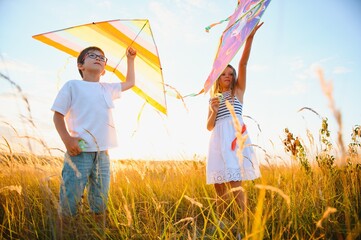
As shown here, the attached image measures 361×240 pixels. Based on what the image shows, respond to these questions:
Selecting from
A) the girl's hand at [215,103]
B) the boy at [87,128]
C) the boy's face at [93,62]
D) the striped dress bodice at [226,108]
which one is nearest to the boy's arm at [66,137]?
the boy at [87,128]

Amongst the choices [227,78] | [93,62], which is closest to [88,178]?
[93,62]

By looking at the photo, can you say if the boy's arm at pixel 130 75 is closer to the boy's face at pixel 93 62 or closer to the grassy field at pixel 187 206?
the boy's face at pixel 93 62

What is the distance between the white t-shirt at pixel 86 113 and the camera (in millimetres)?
2467

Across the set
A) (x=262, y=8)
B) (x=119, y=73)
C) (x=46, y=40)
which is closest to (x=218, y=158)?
(x=262, y=8)

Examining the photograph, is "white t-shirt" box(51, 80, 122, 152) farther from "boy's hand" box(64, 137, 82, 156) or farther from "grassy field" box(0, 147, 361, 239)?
"grassy field" box(0, 147, 361, 239)

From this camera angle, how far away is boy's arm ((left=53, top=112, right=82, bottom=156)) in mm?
2316

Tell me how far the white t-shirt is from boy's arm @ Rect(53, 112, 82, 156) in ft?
0.21

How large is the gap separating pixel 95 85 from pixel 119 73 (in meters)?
0.75

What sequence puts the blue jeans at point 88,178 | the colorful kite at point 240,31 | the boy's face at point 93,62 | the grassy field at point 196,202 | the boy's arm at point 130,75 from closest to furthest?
1. the grassy field at point 196,202
2. the colorful kite at point 240,31
3. the blue jeans at point 88,178
4. the boy's face at point 93,62
5. the boy's arm at point 130,75

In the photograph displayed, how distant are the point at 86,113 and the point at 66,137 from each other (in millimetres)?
318

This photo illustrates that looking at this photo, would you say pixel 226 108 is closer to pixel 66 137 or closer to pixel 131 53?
pixel 131 53

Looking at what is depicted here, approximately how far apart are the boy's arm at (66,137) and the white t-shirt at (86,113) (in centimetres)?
7

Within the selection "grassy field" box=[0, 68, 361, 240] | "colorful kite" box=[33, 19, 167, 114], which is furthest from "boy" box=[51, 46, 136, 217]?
"colorful kite" box=[33, 19, 167, 114]

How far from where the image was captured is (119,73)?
345 cm
